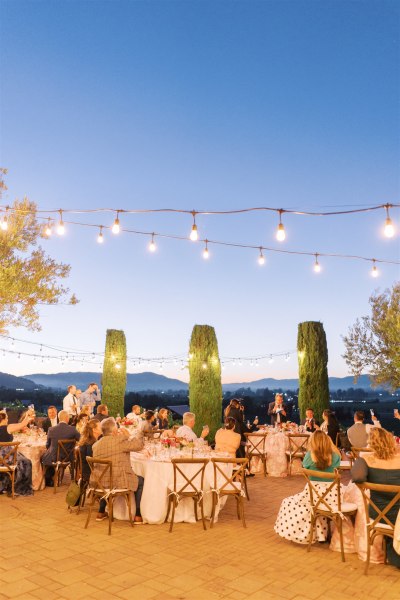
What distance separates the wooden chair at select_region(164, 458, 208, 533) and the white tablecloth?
6cm

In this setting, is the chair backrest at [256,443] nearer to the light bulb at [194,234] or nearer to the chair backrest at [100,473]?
the chair backrest at [100,473]

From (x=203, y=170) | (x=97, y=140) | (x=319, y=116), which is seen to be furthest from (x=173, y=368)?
(x=319, y=116)

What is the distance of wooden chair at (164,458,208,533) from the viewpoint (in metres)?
5.67

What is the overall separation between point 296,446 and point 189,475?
4495 millimetres

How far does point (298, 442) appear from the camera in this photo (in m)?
10.0

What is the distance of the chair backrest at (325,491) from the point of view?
189 inches

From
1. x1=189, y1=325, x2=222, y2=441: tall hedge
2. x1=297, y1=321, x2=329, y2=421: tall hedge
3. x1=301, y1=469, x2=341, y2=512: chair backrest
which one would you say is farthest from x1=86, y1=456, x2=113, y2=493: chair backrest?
x1=189, y1=325, x2=222, y2=441: tall hedge

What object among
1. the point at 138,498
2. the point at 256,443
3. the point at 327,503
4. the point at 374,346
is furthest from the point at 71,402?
the point at 374,346

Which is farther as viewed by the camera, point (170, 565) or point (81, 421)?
point (81, 421)

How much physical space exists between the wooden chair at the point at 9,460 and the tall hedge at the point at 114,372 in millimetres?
9431

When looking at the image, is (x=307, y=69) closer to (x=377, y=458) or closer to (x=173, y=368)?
(x=377, y=458)

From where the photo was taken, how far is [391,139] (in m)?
11.6

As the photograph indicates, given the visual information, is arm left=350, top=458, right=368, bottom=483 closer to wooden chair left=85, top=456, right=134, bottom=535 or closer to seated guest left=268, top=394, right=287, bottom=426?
wooden chair left=85, top=456, right=134, bottom=535

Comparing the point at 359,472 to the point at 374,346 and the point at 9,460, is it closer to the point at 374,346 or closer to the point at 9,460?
the point at 9,460
